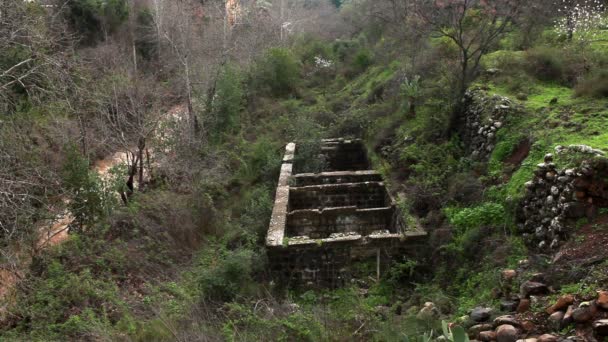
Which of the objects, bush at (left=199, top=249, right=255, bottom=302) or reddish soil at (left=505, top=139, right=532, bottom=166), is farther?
bush at (left=199, top=249, right=255, bottom=302)

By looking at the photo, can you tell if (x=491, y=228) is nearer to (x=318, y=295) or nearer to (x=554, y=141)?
(x=554, y=141)

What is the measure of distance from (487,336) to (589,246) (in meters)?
1.67

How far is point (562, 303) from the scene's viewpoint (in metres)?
4.14

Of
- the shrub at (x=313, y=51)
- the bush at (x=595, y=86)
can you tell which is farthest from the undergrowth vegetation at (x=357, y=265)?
the shrub at (x=313, y=51)

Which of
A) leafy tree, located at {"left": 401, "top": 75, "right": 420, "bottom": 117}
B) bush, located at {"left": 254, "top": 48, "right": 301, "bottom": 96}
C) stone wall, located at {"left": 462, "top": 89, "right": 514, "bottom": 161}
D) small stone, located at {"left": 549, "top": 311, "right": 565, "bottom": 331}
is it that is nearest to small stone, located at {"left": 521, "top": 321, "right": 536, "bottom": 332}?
small stone, located at {"left": 549, "top": 311, "right": 565, "bottom": 331}

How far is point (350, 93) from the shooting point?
19844 millimetres

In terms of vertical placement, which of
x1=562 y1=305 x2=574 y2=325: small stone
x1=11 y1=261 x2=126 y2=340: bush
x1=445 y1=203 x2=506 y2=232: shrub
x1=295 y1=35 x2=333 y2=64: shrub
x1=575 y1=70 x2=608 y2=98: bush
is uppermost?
x1=575 y1=70 x2=608 y2=98: bush

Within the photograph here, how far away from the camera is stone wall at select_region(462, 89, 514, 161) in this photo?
857 cm

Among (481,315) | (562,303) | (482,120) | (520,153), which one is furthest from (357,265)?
(562,303)

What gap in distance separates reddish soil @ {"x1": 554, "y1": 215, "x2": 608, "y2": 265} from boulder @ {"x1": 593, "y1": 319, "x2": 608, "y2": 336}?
4.01ft

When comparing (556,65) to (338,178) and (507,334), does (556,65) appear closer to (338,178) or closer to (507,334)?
(338,178)

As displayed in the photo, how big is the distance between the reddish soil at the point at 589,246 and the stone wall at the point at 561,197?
20 centimetres

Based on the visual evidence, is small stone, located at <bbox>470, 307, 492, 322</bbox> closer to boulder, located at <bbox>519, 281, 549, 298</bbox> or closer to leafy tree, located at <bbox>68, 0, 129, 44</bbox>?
boulder, located at <bbox>519, 281, 549, 298</bbox>

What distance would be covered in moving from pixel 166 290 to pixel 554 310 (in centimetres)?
615
